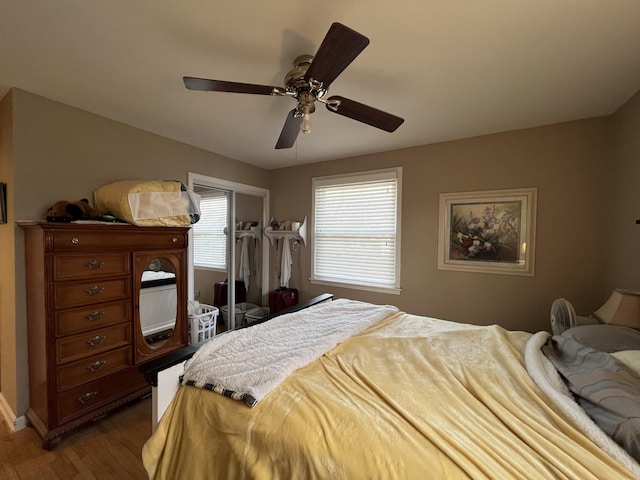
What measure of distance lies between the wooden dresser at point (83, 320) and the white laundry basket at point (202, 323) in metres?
0.52

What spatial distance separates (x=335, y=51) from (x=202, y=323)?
2854 millimetres

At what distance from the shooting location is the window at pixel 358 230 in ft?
10.7

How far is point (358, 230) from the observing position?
350 cm

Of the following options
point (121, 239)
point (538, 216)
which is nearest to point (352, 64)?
point (121, 239)


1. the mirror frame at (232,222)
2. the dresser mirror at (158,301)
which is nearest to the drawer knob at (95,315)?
the dresser mirror at (158,301)

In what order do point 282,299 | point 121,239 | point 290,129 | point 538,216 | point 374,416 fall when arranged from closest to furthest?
point 374,416
point 290,129
point 121,239
point 538,216
point 282,299

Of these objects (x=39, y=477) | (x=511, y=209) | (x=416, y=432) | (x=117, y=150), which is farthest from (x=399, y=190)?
(x=39, y=477)

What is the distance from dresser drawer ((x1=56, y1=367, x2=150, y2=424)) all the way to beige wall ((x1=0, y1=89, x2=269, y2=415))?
1.51 ft

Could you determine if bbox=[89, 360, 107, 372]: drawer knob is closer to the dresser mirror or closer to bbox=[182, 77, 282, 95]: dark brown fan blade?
the dresser mirror

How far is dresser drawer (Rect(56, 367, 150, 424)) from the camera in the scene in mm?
1796

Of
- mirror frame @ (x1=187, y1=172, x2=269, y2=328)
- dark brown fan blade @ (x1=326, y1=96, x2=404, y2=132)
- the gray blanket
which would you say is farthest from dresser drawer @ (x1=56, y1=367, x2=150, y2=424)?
the gray blanket

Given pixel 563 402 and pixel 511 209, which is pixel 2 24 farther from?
pixel 511 209

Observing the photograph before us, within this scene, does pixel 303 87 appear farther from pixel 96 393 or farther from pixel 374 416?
pixel 96 393

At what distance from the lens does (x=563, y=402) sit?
3.32ft
